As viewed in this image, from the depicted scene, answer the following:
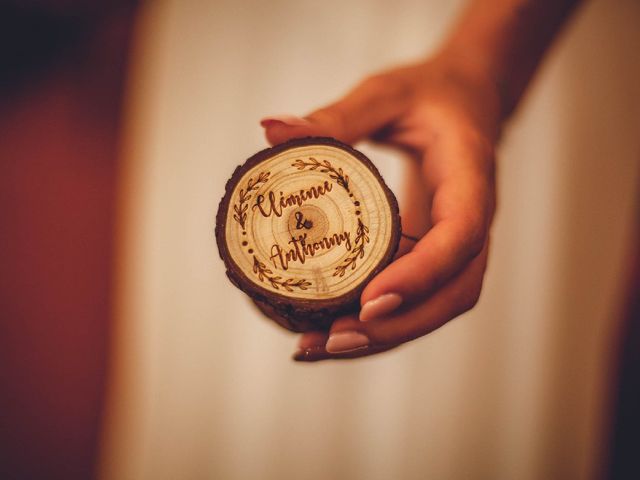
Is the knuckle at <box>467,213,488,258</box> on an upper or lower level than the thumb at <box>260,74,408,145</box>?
lower

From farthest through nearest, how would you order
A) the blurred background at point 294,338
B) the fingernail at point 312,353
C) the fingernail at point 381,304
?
1. the blurred background at point 294,338
2. the fingernail at point 312,353
3. the fingernail at point 381,304

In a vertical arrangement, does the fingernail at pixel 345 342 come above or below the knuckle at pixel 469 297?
below

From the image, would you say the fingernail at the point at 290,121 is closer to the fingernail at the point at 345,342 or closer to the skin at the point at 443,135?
the skin at the point at 443,135

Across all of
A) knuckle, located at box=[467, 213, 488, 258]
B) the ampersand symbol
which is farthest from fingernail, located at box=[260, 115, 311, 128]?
knuckle, located at box=[467, 213, 488, 258]

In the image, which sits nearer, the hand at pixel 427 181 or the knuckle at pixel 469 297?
the hand at pixel 427 181

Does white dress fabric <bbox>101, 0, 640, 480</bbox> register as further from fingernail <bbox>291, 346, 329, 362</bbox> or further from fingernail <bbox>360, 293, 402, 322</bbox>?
fingernail <bbox>360, 293, 402, 322</bbox>


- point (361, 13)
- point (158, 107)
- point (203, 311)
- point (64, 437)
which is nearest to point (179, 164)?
point (158, 107)

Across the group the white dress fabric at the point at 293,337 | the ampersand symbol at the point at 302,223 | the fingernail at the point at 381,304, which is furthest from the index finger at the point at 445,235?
the white dress fabric at the point at 293,337
